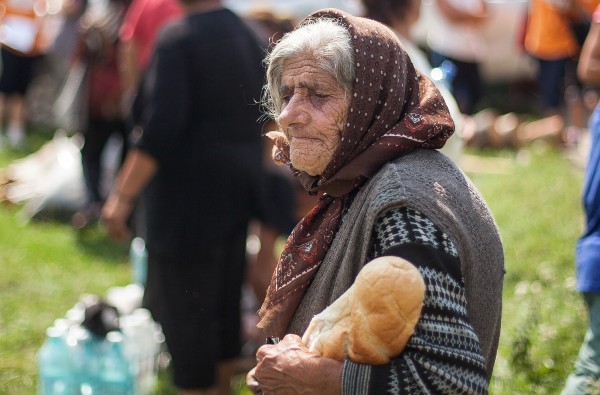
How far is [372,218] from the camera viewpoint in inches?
86.4

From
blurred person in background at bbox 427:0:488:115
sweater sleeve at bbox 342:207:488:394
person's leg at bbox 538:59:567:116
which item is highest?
sweater sleeve at bbox 342:207:488:394

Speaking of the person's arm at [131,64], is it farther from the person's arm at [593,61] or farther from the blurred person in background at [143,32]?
the person's arm at [593,61]

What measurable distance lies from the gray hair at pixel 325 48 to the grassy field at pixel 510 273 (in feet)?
7.50

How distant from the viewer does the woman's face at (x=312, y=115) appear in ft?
7.80

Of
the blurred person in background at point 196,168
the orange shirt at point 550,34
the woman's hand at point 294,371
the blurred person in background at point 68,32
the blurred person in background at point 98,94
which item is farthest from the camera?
the orange shirt at point 550,34

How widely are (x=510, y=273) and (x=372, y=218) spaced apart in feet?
12.7

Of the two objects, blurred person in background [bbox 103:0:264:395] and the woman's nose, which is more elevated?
the woman's nose

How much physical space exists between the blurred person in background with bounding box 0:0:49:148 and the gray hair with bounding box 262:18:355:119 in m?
7.92

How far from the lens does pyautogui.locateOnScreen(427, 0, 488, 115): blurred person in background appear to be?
9031mm

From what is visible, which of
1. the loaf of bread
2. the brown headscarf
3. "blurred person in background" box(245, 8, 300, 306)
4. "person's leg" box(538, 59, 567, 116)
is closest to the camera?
the loaf of bread

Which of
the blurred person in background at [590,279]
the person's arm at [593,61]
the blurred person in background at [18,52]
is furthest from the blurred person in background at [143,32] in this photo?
the blurred person in background at [18,52]

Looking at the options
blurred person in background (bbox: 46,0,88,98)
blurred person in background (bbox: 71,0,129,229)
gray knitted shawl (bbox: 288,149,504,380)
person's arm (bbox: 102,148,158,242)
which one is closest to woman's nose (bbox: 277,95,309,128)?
gray knitted shawl (bbox: 288,149,504,380)

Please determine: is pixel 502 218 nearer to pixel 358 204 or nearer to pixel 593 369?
pixel 593 369

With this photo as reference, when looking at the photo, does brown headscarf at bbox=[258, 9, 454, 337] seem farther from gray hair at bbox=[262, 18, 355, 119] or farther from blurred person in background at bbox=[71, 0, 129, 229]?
blurred person in background at bbox=[71, 0, 129, 229]
